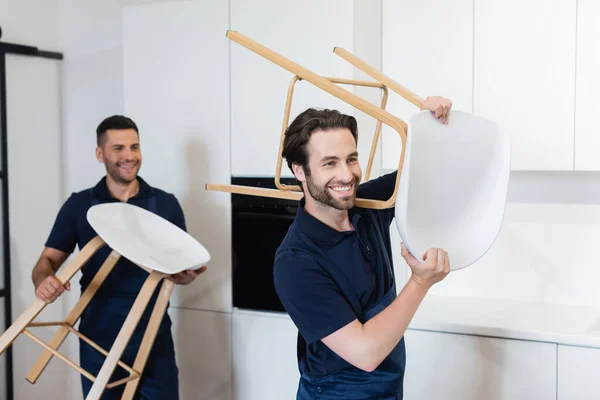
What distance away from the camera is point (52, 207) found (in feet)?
12.0

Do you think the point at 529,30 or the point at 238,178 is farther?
the point at 238,178

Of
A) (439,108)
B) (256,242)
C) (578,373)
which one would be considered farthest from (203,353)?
(439,108)

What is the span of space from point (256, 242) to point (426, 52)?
99 cm

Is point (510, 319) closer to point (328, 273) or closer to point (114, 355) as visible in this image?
point (328, 273)

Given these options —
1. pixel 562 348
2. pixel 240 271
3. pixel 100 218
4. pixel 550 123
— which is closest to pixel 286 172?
pixel 240 271

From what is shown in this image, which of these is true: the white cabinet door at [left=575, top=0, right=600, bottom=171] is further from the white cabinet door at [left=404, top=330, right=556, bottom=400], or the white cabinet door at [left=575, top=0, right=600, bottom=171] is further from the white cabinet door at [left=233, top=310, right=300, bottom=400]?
the white cabinet door at [left=233, top=310, right=300, bottom=400]

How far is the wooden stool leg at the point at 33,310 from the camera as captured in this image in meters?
2.26

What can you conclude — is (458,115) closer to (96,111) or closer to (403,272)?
(403,272)

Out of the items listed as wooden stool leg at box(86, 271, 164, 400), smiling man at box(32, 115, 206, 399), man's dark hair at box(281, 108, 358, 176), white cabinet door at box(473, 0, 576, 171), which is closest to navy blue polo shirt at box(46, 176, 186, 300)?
smiling man at box(32, 115, 206, 399)

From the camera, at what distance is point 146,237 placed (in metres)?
2.47

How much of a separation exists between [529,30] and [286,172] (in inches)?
40.2

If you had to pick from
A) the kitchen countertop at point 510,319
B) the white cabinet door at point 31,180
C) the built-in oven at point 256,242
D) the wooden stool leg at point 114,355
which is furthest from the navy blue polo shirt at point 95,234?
the white cabinet door at point 31,180

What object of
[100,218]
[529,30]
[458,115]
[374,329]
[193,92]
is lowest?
[374,329]

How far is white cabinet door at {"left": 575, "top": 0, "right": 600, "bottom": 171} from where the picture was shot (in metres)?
2.48
